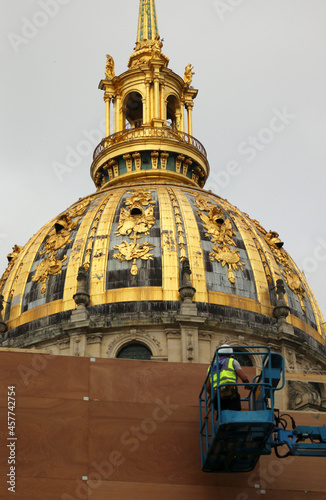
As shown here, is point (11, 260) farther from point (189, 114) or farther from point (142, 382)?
point (142, 382)

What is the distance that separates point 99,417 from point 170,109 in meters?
52.8

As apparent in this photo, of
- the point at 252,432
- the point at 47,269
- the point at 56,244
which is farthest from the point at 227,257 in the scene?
the point at 252,432

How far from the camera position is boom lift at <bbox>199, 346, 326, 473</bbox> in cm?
2647

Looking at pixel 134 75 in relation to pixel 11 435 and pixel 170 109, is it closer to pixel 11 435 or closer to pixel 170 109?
pixel 170 109

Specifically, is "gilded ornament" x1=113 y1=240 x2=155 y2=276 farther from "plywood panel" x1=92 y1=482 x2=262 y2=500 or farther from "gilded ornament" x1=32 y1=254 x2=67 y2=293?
"plywood panel" x1=92 y1=482 x2=262 y2=500

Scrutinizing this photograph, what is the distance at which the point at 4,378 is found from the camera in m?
30.5

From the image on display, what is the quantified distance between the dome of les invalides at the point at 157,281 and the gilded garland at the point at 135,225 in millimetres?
71

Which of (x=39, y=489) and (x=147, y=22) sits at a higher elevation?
(x=147, y=22)

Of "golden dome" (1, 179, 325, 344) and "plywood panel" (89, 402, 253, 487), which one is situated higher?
"golden dome" (1, 179, 325, 344)

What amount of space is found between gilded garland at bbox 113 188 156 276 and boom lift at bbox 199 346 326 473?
2973 centimetres

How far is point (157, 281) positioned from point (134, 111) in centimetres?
2664

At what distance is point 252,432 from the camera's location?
27.2m

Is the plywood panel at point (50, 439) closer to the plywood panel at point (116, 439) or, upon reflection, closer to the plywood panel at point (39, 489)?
the plywood panel at point (116, 439)

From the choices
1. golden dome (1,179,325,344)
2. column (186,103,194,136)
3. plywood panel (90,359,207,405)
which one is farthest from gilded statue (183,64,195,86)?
plywood panel (90,359,207,405)
